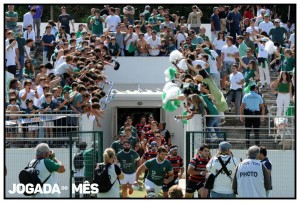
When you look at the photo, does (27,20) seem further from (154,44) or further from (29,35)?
(154,44)

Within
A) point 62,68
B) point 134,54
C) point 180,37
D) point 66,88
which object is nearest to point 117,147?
point 66,88

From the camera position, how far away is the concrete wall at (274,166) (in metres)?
22.1

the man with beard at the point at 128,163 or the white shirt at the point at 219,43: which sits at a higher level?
the white shirt at the point at 219,43

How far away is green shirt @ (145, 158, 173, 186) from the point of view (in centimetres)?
2056

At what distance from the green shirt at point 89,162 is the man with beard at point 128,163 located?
50.9 inches

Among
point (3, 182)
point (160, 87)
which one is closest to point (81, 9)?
point (160, 87)

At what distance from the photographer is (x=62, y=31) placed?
3247 cm

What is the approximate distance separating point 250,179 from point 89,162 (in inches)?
152

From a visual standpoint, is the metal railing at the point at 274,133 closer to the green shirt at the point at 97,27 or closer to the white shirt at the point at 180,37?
the white shirt at the point at 180,37

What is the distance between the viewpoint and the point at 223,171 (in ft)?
62.1

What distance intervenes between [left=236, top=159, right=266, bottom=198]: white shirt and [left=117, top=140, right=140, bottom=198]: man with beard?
434 centimetres

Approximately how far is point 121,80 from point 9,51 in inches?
153

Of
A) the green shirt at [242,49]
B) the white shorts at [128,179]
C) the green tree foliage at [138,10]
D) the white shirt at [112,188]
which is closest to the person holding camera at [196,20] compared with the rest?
the green shirt at [242,49]

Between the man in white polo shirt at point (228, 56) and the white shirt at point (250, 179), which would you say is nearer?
the white shirt at point (250, 179)
